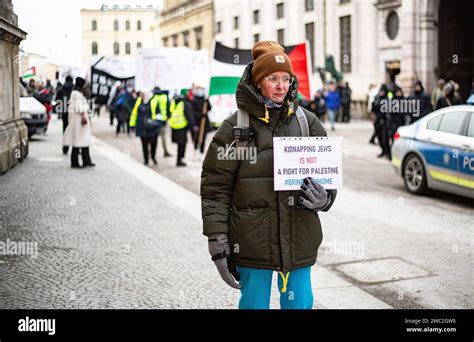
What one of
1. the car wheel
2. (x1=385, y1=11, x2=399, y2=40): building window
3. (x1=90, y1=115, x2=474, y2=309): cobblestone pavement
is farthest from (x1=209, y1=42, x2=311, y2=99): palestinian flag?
(x1=385, y1=11, x2=399, y2=40): building window

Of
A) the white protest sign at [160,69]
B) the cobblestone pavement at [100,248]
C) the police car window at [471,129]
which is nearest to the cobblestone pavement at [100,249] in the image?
the cobblestone pavement at [100,248]

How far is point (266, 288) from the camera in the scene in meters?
3.92

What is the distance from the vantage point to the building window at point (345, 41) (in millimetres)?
35875

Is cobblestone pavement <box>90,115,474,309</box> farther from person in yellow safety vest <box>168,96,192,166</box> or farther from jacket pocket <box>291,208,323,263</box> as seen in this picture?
person in yellow safety vest <box>168,96,192,166</box>

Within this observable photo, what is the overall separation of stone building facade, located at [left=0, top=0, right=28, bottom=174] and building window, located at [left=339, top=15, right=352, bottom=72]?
26.2 metres

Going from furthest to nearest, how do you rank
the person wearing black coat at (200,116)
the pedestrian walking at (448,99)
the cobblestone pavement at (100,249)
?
the person wearing black coat at (200,116) → the pedestrian walking at (448,99) → the cobblestone pavement at (100,249)

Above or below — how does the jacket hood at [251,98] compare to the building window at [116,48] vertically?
below

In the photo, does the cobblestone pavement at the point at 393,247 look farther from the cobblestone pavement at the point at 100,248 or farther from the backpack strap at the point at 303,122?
the backpack strap at the point at 303,122

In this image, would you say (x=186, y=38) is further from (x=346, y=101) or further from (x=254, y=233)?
(x=254, y=233)

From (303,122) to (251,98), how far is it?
0.34m

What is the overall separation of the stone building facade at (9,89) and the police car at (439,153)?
244 inches

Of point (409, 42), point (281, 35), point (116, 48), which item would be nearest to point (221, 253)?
point (409, 42)
